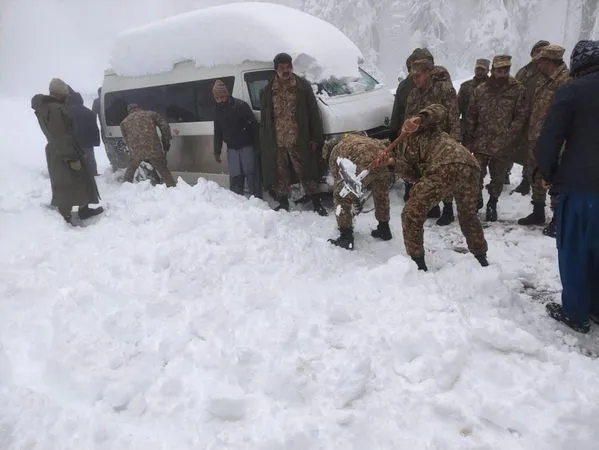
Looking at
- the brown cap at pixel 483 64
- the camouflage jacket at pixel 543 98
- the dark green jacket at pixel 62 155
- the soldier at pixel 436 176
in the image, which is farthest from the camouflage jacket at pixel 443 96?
the dark green jacket at pixel 62 155

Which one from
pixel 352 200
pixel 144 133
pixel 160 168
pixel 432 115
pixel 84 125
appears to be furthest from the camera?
pixel 84 125

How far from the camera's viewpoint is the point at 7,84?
2502cm

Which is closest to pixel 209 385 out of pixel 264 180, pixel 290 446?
pixel 290 446

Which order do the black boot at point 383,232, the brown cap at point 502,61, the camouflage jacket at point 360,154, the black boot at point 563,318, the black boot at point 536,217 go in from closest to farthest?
the black boot at point 563,318 → the camouflage jacket at point 360,154 → the brown cap at point 502,61 → the black boot at point 383,232 → the black boot at point 536,217

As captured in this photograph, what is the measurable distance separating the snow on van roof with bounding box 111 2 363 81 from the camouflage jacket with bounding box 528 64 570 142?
7.94 ft

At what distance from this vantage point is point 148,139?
656cm

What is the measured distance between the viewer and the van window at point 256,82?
581cm

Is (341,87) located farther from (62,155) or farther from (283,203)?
(62,155)

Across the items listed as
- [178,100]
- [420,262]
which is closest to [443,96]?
[420,262]

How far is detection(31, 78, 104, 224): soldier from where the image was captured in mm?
5457

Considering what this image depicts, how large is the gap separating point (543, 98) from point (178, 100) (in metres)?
4.98

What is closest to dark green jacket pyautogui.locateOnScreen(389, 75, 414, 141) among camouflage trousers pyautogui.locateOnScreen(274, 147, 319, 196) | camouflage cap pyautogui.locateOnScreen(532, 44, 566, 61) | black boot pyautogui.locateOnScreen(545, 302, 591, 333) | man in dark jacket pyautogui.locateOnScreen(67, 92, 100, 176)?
camouflage trousers pyautogui.locateOnScreen(274, 147, 319, 196)

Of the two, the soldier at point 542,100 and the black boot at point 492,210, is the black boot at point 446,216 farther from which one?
the soldier at point 542,100

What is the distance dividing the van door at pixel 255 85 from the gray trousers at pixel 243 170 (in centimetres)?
53
